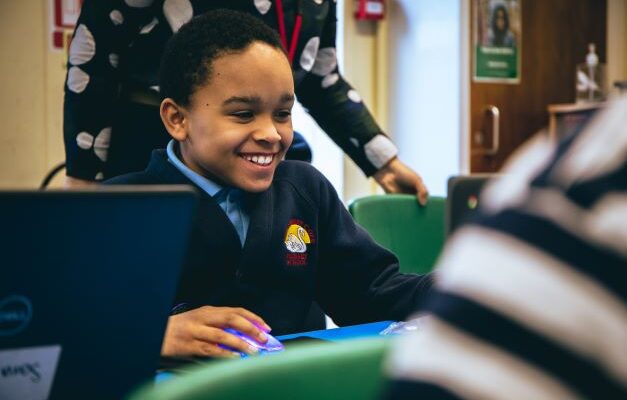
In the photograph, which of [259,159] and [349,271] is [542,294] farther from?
[349,271]

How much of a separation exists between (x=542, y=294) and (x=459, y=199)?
740 millimetres

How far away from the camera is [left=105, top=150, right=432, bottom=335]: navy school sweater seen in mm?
1246

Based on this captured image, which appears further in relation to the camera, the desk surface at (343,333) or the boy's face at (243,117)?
the boy's face at (243,117)

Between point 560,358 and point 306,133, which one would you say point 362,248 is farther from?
point 306,133

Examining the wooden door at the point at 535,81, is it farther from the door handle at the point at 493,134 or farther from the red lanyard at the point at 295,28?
the red lanyard at the point at 295,28

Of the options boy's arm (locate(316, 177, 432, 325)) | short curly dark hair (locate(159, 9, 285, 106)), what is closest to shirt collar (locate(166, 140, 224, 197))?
short curly dark hair (locate(159, 9, 285, 106))

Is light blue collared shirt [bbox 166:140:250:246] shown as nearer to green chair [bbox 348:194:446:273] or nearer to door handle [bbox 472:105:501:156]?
green chair [bbox 348:194:446:273]

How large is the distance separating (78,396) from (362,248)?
2.80 feet

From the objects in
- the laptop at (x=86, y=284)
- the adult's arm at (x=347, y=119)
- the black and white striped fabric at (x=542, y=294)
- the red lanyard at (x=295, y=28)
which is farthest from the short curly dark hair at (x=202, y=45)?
the black and white striped fabric at (x=542, y=294)

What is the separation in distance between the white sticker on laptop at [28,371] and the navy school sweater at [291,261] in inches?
23.9

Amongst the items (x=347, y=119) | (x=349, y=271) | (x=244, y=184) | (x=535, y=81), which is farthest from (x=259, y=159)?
(x=535, y=81)

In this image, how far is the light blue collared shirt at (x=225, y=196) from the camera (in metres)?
1.31

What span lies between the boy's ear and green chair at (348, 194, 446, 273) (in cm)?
55

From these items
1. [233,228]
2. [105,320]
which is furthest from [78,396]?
[233,228]
